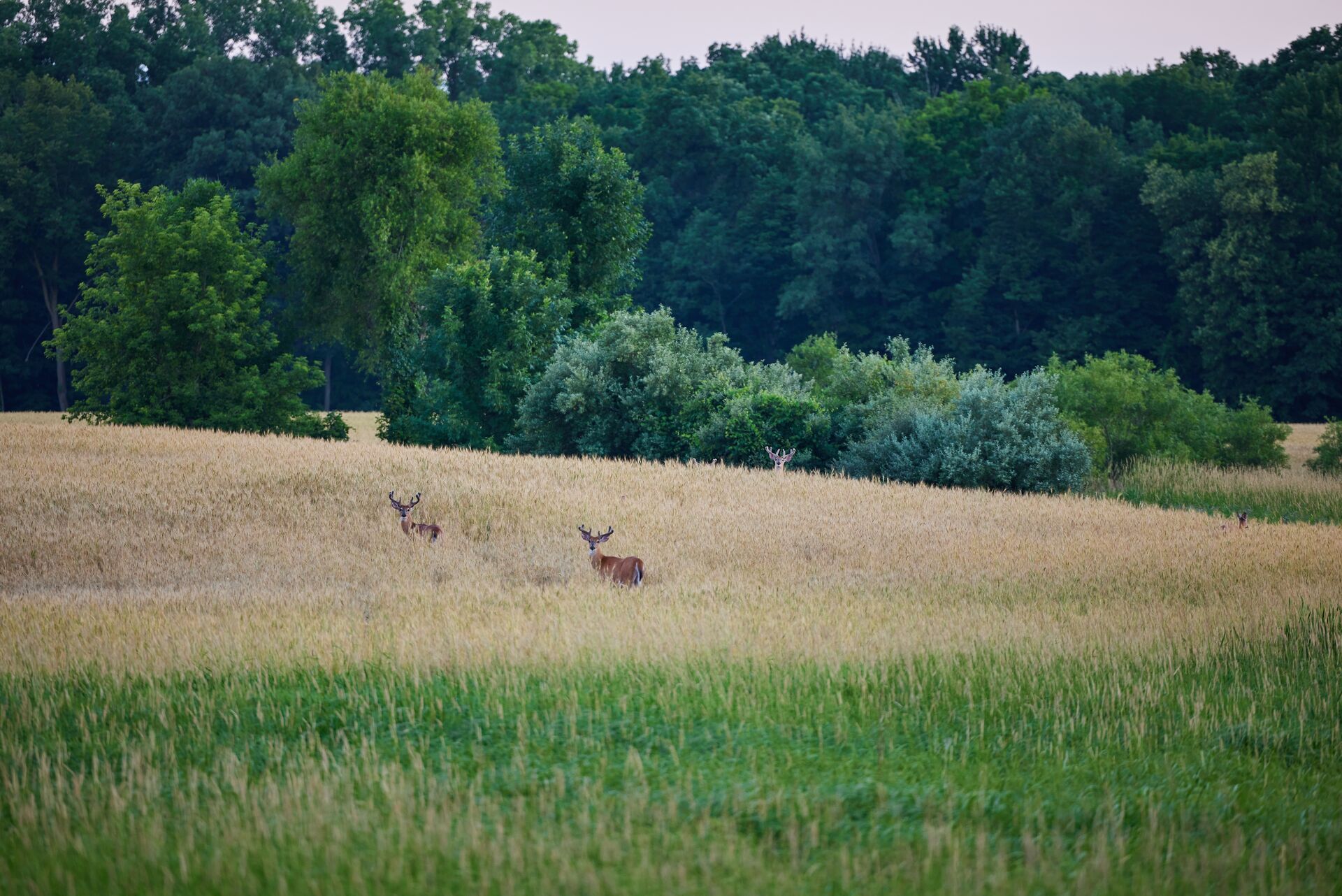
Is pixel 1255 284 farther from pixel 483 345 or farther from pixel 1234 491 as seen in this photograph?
pixel 483 345

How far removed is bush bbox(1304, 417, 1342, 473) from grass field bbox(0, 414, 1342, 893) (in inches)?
631

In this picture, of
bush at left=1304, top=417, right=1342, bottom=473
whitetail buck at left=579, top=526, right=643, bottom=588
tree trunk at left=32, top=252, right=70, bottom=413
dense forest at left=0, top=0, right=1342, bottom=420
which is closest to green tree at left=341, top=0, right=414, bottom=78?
dense forest at left=0, top=0, right=1342, bottom=420

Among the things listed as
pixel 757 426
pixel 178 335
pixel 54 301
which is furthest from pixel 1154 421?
pixel 54 301

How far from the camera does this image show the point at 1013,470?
93.0 feet

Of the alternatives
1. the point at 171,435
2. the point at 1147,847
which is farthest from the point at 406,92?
Answer: the point at 1147,847

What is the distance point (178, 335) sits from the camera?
41.6m

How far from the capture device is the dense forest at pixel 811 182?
2146 inches

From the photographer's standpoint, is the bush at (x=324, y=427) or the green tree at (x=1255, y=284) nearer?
the bush at (x=324, y=427)

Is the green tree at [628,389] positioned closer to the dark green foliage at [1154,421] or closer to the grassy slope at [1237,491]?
the dark green foliage at [1154,421]

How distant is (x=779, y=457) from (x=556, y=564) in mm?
13591

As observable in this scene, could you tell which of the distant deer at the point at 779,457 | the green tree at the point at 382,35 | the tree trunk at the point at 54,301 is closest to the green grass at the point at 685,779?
the distant deer at the point at 779,457

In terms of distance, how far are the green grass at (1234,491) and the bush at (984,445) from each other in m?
2.06

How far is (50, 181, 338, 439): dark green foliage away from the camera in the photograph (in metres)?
41.0

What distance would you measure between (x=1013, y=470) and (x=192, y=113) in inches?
2090
